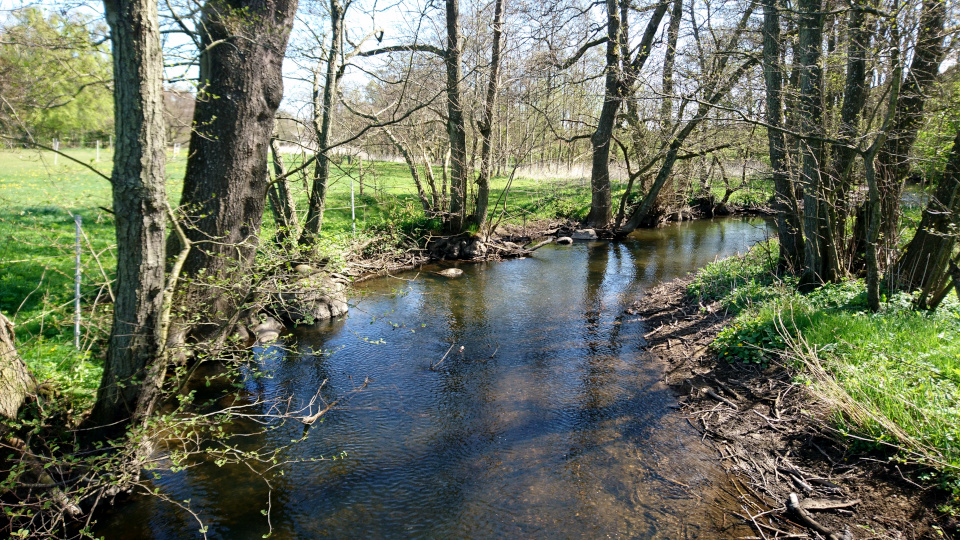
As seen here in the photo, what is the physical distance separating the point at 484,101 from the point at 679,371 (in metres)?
9.82

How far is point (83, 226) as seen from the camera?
12391mm

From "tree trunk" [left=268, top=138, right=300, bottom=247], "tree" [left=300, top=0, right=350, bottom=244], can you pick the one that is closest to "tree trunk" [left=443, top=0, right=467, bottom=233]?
"tree" [left=300, top=0, right=350, bottom=244]

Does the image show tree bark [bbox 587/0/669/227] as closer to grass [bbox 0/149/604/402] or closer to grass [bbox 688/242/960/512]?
grass [bbox 0/149/604/402]

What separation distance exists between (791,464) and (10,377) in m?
7.42

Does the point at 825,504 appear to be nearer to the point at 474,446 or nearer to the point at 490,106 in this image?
the point at 474,446

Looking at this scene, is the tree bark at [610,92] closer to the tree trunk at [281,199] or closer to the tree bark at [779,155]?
the tree bark at [779,155]

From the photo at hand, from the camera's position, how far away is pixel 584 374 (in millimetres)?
7797

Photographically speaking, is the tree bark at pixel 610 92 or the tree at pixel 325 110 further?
the tree bark at pixel 610 92

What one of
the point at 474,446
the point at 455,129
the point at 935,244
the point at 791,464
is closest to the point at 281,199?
the point at 455,129

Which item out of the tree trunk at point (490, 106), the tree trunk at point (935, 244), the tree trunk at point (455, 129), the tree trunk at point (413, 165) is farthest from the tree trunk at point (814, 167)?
the tree trunk at point (413, 165)

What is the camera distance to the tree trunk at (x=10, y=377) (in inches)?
177

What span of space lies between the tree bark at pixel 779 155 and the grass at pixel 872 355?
36.4 inches

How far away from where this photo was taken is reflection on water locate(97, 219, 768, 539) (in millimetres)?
4777

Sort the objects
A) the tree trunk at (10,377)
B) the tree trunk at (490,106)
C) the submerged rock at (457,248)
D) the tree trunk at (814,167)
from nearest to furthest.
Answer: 1. the tree trunk at (10,377)
2. the tree trunk at (814,167)
3. the tree trunk at (490,106)
4. the submerged rock at (457,248)
